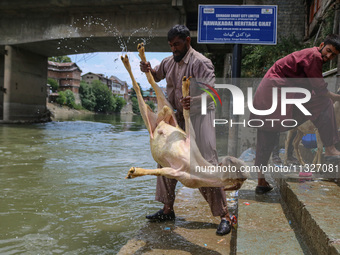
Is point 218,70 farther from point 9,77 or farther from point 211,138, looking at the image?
point 211,138

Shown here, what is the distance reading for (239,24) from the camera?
233 inches

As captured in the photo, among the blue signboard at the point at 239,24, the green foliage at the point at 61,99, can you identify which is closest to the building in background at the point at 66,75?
the green foliage at the point at 61,99

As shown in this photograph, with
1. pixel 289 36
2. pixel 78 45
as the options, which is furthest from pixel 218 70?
pixel 78 45

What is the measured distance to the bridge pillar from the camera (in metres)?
20.7

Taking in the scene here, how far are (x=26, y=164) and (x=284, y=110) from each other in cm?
642

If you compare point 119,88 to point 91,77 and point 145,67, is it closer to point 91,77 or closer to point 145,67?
point 91,77

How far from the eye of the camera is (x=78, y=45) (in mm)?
18766

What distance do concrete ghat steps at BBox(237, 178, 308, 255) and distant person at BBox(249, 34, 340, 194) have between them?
1.21 feet

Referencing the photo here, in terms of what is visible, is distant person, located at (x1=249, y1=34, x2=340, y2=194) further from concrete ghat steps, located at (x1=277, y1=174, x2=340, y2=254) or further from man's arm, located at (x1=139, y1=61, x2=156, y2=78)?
man's arm, located at (x1=139, y1=61, x2=156, y2=78)

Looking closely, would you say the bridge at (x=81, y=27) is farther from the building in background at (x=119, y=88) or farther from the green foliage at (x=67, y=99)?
the building in background at (x=119, y=88)

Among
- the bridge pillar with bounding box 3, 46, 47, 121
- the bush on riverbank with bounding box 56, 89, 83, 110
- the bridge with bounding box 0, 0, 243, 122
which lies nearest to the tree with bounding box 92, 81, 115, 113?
the bush on riverbank with bounding box 56, 89, 83, 110

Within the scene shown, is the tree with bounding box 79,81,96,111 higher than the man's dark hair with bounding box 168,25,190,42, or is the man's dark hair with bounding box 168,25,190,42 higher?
the tree with bounding box 79,81,96,111

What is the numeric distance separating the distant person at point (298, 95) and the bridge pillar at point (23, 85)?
64.3 feet

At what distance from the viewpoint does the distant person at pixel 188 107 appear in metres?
3.51
